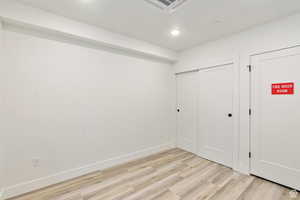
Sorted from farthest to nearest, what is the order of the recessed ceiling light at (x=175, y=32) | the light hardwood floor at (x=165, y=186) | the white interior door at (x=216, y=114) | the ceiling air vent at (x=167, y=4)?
the white interior door at (x=216, y=114)
the recessed ceiling light at (x=175, y=32)
the light hardwood floor at (x=165, y=186)
the ceiling air vent at (x=167, y=4)

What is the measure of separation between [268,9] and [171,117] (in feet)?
9.32

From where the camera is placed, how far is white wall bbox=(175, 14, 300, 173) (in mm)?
2090

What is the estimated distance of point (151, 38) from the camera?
2.96 meters

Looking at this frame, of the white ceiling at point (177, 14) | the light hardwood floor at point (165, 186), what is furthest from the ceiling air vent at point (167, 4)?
the light hardwood floor at point (165, 186)

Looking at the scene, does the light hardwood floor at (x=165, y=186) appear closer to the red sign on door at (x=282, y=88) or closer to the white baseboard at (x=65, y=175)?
the white baseboard at (x=65, y=175)

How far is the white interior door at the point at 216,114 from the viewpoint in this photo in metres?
2.76

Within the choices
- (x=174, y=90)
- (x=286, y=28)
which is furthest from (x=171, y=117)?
(x=286, y=28)

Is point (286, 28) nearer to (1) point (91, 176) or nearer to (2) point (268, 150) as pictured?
(2) point (268, 150)

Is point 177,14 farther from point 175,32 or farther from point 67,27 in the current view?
point 67,27

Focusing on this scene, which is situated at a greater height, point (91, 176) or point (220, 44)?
point (220, 44)

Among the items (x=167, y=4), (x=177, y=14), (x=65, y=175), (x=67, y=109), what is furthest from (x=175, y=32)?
(x=65, y=175)

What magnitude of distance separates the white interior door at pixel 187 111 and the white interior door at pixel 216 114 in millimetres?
168

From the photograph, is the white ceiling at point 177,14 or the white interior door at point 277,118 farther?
the white interior door at point 277,118

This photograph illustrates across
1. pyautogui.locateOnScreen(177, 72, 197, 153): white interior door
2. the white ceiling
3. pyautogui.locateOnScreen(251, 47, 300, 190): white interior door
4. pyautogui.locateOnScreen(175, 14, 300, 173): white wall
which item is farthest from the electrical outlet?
pyautogui.locateOnScreen(251, 47, 300, 190): white interior door
